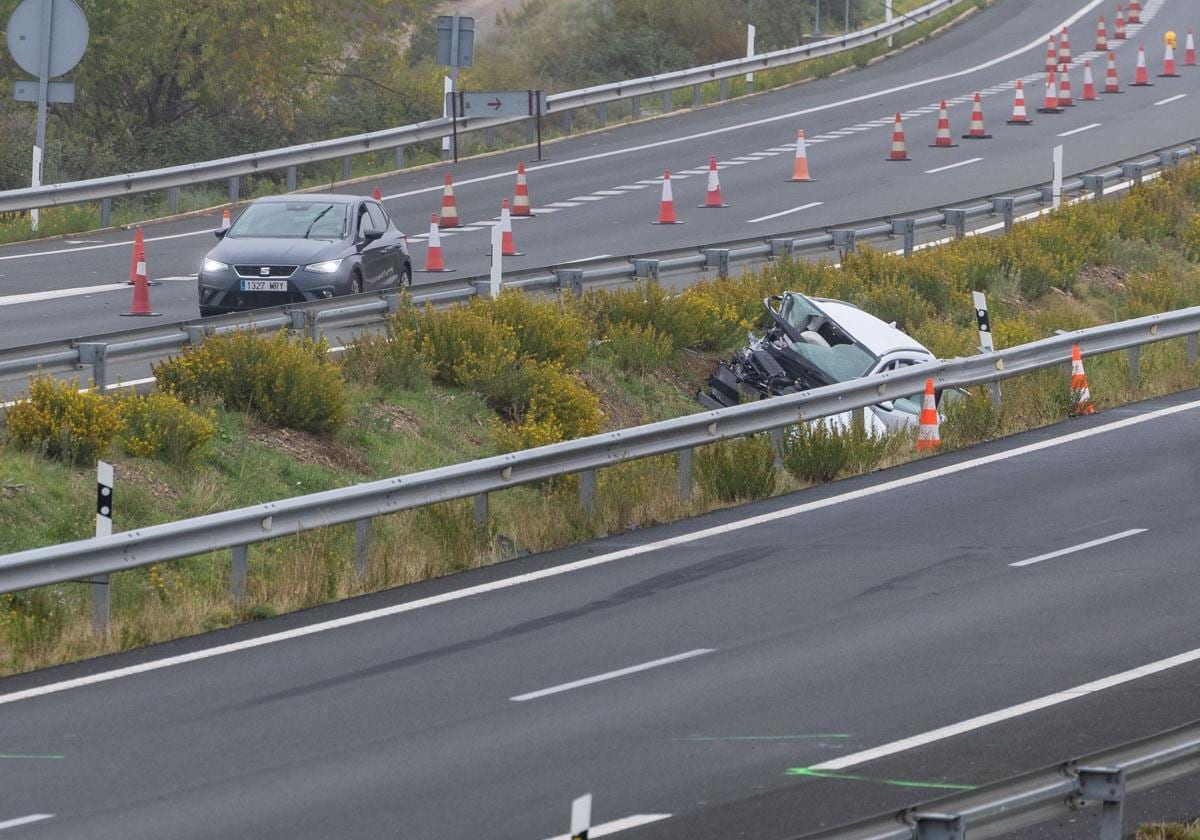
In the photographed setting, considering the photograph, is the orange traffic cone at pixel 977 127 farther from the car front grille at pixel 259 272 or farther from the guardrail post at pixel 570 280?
the car front grille at pixel 259 272

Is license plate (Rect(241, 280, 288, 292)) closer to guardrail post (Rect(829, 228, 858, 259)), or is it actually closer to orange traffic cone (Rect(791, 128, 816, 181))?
guardrail post (Rect(829, 228, 858, 259))

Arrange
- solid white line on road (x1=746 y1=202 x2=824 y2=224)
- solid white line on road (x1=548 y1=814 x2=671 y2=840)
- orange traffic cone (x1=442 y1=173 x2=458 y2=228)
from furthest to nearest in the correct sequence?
solid white line on road (x1=746 y1=202 x2=824 y2=224), orange traffic cone (x1=442 y1=173 x2=458 y2=228), solid white line on road (x1=548 y1=814 x2=671 y2=840)

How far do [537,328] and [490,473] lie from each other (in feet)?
18.2

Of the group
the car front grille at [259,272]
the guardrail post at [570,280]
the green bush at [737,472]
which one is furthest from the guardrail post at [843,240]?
the green bush at [737,472]

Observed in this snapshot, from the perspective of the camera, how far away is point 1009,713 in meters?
9.77

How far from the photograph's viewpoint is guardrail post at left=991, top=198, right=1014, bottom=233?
27594 mm

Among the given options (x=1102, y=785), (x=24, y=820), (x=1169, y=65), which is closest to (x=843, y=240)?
(x=24, y=820)

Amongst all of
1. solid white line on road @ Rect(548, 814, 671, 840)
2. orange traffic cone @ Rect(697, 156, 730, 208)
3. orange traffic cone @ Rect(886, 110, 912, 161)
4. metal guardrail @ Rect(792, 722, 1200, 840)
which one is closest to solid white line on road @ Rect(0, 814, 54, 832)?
solid white line on road @ Rect(548, 814, 671, 840)

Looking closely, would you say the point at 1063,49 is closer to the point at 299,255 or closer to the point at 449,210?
the point at 449,210

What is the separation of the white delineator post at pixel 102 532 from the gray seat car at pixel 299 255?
330 inches

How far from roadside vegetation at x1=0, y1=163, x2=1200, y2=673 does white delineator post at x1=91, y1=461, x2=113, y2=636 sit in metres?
0.11

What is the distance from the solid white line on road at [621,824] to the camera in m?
7.99

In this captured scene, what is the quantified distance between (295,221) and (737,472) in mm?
8001

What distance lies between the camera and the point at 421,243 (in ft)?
92.3
